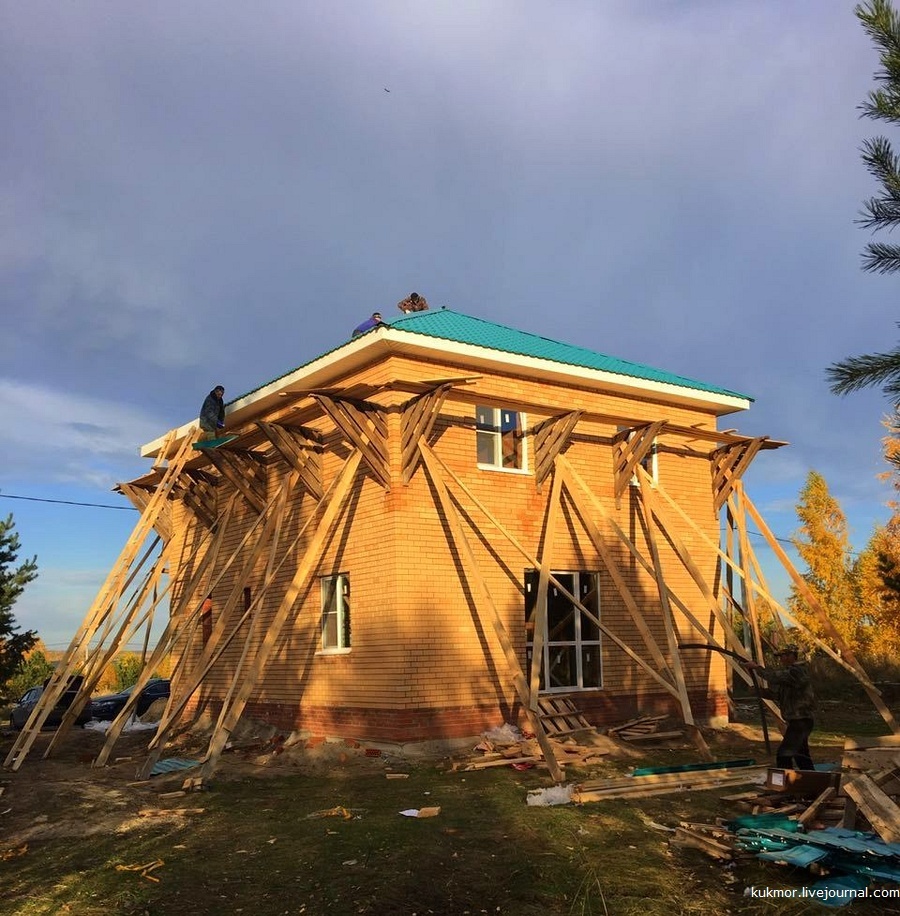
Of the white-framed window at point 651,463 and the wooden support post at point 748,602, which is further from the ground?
the white-framed window at point 651,463

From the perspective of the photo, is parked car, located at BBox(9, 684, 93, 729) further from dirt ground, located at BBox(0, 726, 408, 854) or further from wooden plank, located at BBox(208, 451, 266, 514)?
wooden plank, located at BBox(208, 451, 266, 514)

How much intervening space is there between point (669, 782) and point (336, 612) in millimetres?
6489

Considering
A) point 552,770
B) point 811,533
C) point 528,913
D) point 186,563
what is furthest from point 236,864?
point 811,533

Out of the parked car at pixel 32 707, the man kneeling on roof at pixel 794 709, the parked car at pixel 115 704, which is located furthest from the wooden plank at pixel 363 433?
the parked car at pixel 32 707

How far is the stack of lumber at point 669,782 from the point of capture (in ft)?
31.6

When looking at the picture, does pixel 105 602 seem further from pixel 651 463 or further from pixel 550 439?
pixel 651 463

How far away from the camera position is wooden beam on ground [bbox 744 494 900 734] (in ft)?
48.2

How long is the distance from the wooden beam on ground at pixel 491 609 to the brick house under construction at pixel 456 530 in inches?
2.0

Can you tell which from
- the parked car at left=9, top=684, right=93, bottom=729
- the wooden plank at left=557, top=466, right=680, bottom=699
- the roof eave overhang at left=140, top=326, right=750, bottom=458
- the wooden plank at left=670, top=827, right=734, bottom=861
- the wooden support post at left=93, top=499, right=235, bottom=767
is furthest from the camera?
the parked car at left=9, top=684, right=93, bottom=729

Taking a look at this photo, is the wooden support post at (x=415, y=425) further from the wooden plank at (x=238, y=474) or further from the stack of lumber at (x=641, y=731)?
the stack of lumber at (x=641, y=731)

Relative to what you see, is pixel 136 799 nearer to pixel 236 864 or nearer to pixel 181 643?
pixel 236 864

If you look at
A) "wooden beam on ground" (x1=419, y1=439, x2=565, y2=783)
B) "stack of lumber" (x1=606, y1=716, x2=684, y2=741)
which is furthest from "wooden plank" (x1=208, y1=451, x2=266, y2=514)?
"stack of lumber" (x1=606, y1=716, x2=684, y2=741)

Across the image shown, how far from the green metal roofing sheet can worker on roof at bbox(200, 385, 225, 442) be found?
2.23 feet

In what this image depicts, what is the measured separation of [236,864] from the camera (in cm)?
732
